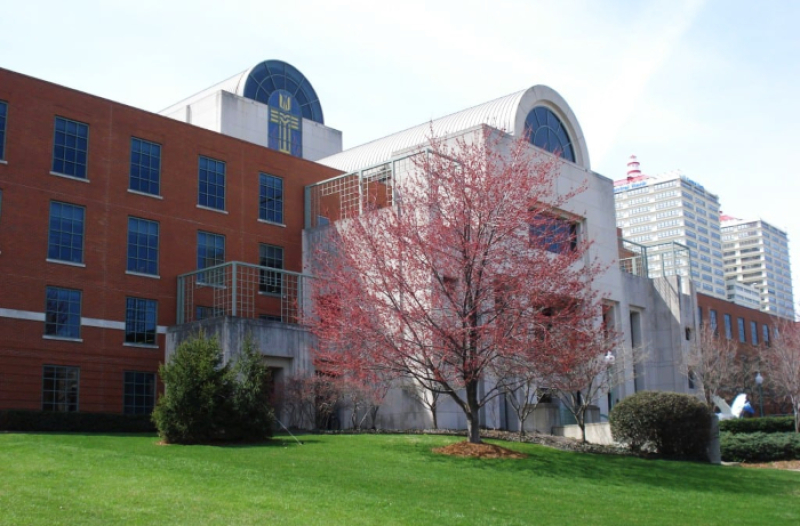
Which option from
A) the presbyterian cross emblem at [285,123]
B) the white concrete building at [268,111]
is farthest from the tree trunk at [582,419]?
the presbyterian cross emblem at [285,123]

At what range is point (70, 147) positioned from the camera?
99.2 ft

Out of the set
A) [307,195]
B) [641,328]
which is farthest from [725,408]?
[307,195]

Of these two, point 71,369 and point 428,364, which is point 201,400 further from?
point 71,369

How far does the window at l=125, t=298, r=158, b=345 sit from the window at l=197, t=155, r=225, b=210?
4790 millimetres

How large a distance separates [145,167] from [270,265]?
6719 mm

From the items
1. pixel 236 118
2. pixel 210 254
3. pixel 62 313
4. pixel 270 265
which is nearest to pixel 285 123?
pixel 236 118

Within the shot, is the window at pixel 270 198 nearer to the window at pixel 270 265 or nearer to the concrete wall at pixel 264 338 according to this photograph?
the window at pixel 270 265

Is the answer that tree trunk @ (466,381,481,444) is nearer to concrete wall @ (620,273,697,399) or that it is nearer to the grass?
the grass

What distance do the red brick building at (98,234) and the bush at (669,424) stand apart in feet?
Answer: 51.3

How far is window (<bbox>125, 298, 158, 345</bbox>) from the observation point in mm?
31141

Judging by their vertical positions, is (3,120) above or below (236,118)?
below

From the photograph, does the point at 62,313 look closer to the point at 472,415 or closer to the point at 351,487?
the point at 472,415

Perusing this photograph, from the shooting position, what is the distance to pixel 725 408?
49.3 metres

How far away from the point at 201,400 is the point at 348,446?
12.5 ft
